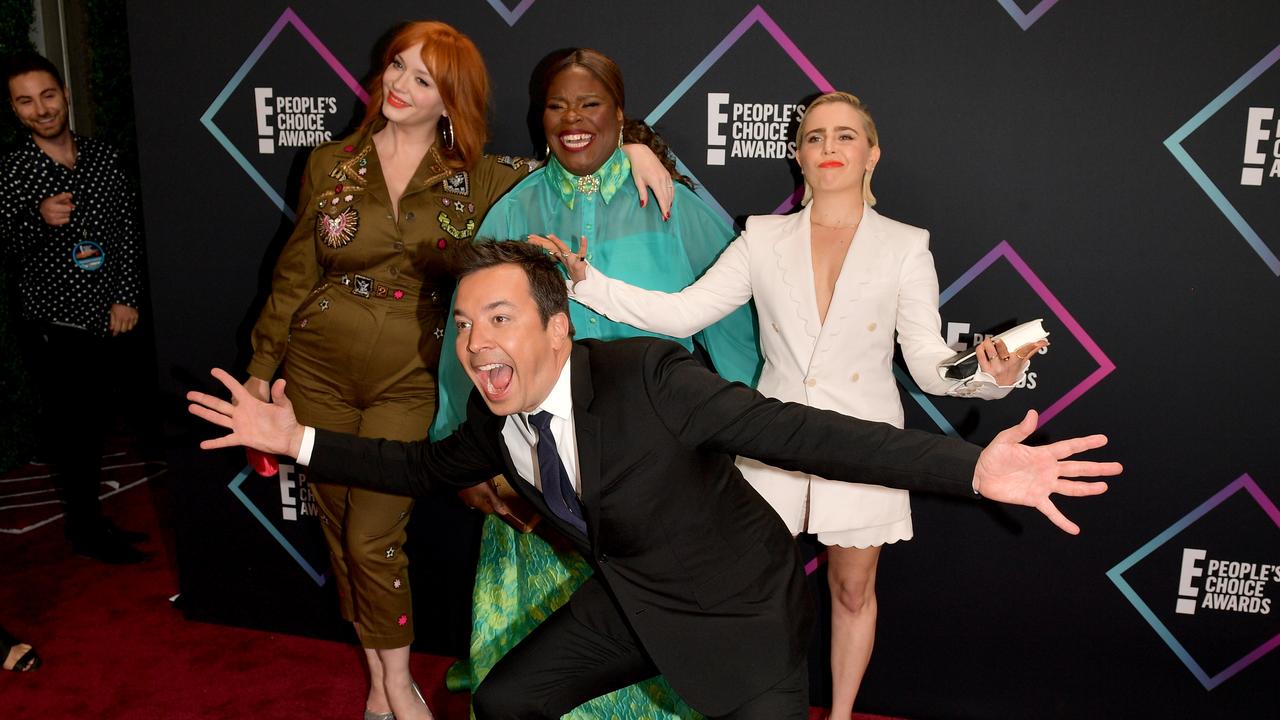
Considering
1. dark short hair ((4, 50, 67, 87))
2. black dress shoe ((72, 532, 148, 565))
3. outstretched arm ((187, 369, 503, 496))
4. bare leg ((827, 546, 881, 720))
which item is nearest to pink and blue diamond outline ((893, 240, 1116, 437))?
bare leg ((827, 546, 881, 720))

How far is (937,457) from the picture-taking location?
1776 mm

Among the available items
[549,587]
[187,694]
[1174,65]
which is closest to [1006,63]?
[1174,65]

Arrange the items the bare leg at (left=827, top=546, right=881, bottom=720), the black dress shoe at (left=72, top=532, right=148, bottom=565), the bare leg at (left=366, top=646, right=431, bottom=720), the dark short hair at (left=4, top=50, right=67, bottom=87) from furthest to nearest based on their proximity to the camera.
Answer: the black dress shoe at (left=72, top=532, right=148, bottom=565) < the dark short hair at (left=4, top=50, right=67, bottom=87) < the bare leg at (left=366, top=646, right=431, bottom=720) < the bare leg at (left=827, top=546, right=881, bottom=720)

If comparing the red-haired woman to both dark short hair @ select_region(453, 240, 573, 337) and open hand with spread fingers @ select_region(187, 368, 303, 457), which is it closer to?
open hand with spread fingers @ select_region(187, 368, 303, 457)

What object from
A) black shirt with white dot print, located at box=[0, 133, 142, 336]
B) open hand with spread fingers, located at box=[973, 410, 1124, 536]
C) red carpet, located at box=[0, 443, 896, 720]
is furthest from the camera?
black shirt with white dot print, located at box=[0, 133, 142, 336]

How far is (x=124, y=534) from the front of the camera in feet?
14.2

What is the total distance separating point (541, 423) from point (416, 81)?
1.15 meters

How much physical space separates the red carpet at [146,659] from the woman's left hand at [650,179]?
5.55ft

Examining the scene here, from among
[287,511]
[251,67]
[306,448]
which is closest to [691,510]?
[306,448]

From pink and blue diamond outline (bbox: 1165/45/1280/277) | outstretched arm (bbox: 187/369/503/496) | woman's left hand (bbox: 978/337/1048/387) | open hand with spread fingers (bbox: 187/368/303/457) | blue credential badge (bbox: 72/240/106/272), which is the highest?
pink and blue diamond outline (bbox: 1165/45/1280/277)

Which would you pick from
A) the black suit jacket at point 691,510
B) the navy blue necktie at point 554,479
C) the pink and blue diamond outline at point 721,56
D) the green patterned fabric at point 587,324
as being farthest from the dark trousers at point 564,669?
the pink and blue diamond outline at point 721,56

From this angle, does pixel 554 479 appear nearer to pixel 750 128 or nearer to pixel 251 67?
pixel 750 128

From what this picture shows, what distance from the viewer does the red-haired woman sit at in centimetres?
279

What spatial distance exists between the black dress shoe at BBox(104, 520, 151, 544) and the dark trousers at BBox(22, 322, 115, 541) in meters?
0.20
